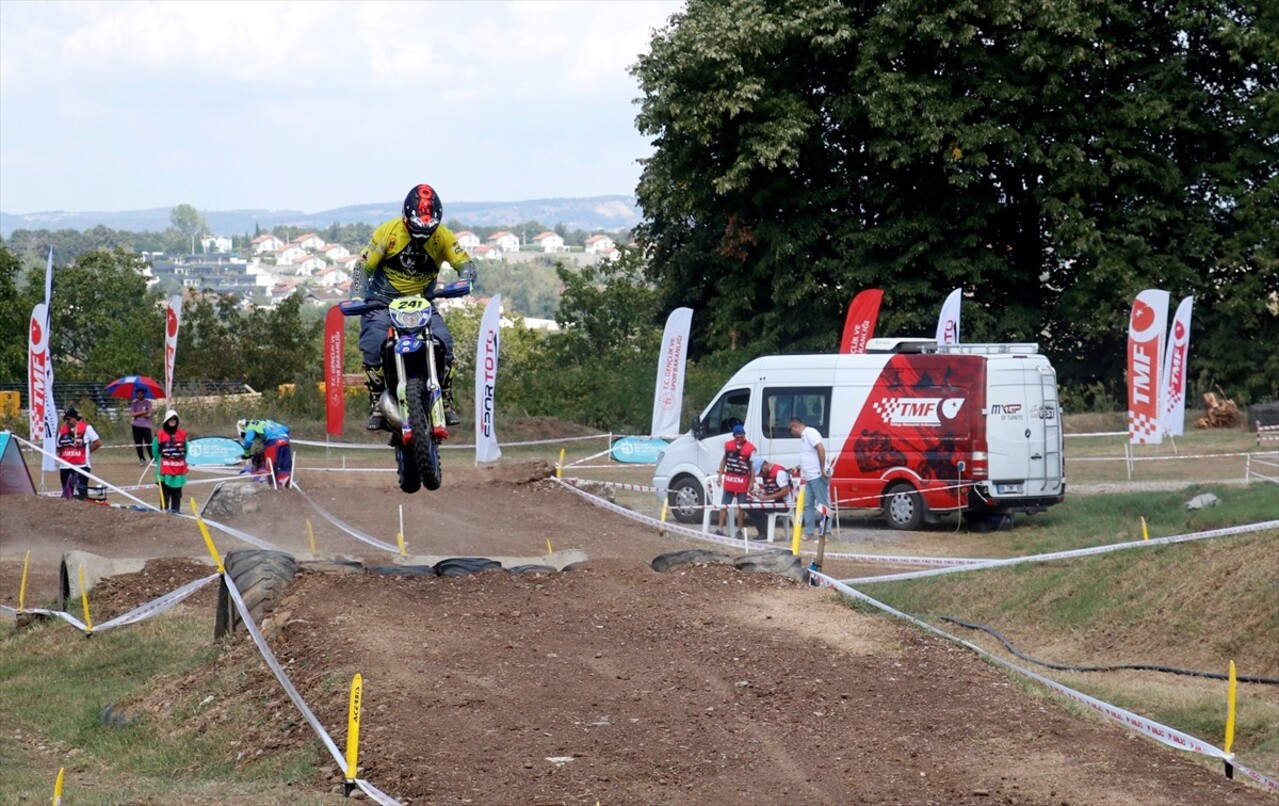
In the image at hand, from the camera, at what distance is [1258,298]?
41531 millimetres

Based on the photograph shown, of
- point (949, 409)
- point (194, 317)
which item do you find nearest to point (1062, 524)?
point (949, 409)

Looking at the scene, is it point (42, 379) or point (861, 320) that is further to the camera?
point (861, 320)

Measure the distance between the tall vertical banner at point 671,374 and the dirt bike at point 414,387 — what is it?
19338 mm

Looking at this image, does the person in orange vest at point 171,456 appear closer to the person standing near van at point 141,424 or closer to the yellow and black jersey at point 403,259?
the person standing near van at point 141,424

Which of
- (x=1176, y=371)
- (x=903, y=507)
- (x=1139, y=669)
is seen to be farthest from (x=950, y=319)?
(x=1139, y=669)

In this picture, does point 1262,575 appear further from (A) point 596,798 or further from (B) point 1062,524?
(A) point 596,798

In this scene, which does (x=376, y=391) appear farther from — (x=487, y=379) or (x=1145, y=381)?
(x=1145, y=381)

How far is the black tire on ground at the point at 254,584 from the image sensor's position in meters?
12.6

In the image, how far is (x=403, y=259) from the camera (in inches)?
459

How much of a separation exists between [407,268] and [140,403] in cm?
2115

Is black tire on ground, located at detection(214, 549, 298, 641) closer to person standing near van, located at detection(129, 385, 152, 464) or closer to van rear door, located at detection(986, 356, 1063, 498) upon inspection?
van rear door, located at detection(986, 356, 1063, 498)

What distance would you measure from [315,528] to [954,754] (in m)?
15.3

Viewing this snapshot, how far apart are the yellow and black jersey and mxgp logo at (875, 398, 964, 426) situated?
12.9 meters

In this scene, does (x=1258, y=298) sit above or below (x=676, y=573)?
above
